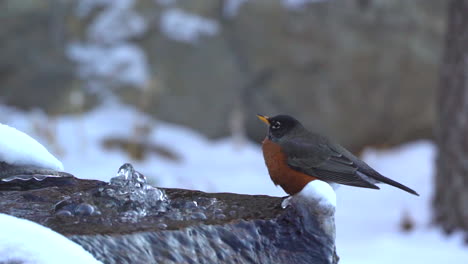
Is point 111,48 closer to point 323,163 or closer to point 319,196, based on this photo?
point 323,163

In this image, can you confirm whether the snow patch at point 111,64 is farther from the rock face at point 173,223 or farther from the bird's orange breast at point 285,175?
the rock face at point 173,223

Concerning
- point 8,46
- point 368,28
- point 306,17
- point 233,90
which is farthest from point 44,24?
point 368,28

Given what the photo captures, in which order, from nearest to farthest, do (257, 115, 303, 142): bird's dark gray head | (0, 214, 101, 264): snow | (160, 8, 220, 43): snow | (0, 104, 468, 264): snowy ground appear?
(0, 214, 101, 264): snow, (257, 115, 303, 142): bird's dark gray head, (0, 104, 468, 264): snowy ground, (160, 8, 220, 43): snow

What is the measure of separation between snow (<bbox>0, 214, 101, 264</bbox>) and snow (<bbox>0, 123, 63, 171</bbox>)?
0.96m

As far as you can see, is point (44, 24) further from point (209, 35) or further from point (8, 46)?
point (209, 35)

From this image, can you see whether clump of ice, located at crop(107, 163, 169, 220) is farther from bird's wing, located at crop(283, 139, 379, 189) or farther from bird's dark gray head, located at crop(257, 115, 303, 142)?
bird's dark gray head, located at crop(257, 115, 303, 142)

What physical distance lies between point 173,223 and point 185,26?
252 inches

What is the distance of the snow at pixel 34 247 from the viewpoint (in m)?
2.11

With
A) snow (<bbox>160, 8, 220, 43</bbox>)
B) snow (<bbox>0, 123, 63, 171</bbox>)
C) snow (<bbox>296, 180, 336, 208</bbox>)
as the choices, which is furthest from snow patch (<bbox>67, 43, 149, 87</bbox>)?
snow (<bbox>296, 180, 336, 208</bbox>)

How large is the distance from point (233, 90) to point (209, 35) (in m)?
0.70

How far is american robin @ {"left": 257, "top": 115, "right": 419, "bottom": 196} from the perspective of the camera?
11.6 feet

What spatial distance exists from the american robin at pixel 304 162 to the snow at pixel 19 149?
106 centimetres

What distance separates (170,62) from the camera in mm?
8680

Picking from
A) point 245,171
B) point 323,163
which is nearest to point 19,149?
Answer: point 323,163
